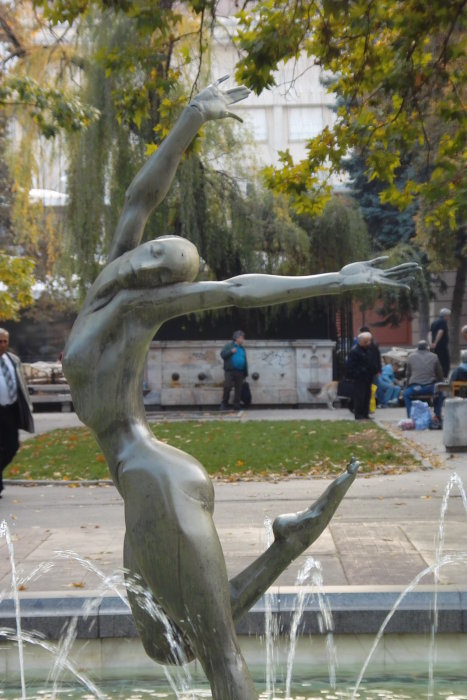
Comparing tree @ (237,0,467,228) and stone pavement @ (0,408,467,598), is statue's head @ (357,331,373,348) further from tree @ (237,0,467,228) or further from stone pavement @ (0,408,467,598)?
tree @ (237,0,467,228)

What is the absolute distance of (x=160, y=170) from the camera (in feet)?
14.2

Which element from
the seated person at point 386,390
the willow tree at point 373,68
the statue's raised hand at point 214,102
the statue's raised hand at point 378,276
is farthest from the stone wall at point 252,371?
the statue's raised hand at point 378,276

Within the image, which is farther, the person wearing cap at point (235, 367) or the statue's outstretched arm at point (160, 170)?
the person wearing cap at point (235, 367)

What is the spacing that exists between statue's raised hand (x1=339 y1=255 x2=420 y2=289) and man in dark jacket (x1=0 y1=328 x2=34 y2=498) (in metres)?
7.59

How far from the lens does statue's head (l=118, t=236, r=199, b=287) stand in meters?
Answer: 4.08

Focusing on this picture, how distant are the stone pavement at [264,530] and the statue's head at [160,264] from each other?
2.54 meters

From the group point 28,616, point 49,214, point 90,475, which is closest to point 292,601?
point 28,616

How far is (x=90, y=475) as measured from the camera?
13289 mm

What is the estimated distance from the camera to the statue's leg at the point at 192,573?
12.6 ft

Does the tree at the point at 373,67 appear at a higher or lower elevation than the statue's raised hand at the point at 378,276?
higher

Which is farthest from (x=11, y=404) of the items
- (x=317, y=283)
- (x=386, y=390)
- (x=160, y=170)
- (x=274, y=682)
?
(x=386, y=390)

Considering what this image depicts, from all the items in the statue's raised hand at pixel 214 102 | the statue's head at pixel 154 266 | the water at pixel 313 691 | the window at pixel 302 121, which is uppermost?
the window at pixel 302 121

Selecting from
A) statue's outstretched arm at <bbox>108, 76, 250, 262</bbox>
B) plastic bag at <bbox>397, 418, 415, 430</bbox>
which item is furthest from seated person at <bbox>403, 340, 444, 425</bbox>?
statue's outstretched arm at <bbox>108, 76, 250, 262</bbox>

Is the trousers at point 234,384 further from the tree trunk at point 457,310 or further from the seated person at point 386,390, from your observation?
the tree trunk at point 457,310
